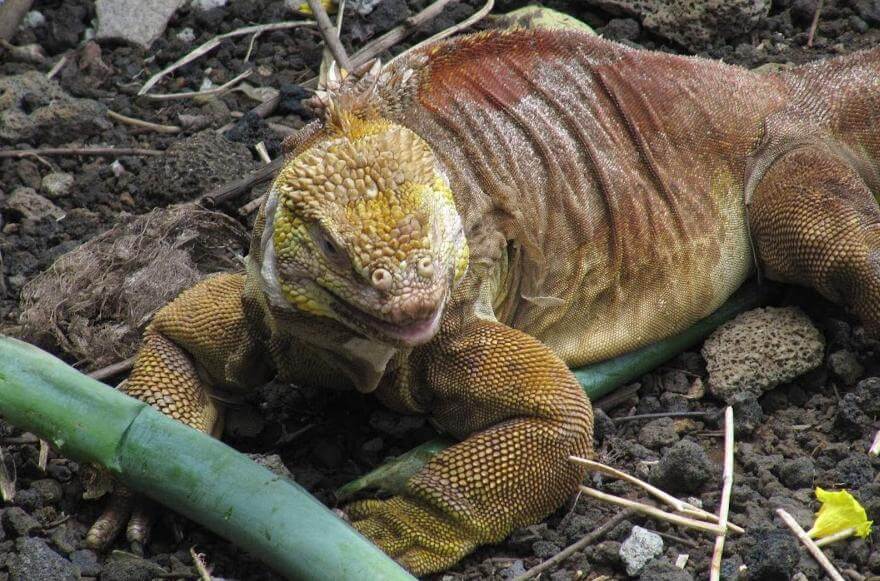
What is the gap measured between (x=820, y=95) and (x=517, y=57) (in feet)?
5.65

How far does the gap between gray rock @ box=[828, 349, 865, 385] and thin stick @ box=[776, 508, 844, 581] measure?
47.0 inches

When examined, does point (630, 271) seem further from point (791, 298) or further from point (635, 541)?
point (635, 541)

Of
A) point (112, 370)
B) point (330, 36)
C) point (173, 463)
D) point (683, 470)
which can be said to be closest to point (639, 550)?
point (683, 470)

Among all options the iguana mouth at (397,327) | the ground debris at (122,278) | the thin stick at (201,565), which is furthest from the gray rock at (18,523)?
the iguana mouth at (397,327)

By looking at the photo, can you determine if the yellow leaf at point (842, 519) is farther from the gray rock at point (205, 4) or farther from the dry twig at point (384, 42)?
the gray rock at point (205, 4)

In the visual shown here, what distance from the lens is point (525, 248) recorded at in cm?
575

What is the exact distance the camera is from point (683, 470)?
5270 millimetres

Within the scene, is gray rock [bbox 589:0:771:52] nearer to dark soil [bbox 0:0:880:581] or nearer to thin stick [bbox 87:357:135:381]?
dark soil [bbox 0:0:880:581]

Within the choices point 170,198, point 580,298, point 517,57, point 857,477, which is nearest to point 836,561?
point 857,477

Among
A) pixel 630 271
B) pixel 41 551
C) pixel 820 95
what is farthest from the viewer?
pixel 820 95

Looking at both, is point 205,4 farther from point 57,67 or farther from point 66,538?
point 66,538

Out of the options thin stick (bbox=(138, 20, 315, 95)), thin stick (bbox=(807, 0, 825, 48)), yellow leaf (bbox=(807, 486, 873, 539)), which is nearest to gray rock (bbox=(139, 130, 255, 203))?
thin stick (bbox=(138, 20, 315, 95))

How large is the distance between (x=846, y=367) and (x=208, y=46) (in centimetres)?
448

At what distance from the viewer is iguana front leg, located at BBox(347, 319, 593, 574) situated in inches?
201
